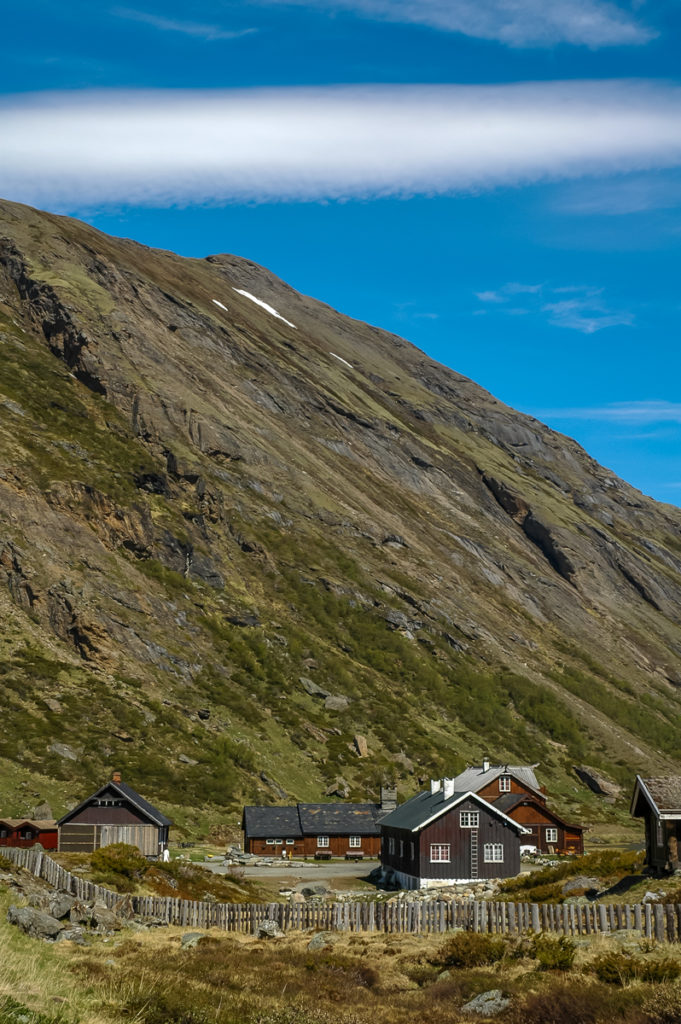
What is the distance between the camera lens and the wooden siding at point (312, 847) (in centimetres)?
8562

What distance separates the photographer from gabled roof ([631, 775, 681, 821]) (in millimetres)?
46750

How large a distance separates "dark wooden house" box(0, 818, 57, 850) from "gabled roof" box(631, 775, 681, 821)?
41202 millimetres

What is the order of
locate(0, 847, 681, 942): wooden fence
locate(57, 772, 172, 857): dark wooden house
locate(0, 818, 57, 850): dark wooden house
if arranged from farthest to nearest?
locate(57, 772, 172, 857): dark wooden house → locate(0, 818, 57, 850): dark wooden house → locate(0, 847, 681, 942): wooden fence

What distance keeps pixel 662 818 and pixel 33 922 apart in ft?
97.9

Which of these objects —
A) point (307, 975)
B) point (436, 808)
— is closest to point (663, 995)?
point (307, 975)

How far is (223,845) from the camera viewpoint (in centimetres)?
8712

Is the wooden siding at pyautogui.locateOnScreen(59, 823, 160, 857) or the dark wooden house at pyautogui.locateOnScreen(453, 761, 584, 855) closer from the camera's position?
the wooden siding at pyautogui.locateOnScreen(59, 823, 160, 857)

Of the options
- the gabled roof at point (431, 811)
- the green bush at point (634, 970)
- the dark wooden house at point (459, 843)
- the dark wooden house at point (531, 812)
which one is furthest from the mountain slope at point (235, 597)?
the green bush at point (634, 970)

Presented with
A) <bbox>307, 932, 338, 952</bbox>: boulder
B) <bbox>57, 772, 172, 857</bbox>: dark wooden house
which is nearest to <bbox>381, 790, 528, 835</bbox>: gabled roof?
Answer: <bbox>57, 772, 172, 857</bbox>: dark wooden house

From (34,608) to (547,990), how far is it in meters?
91.2

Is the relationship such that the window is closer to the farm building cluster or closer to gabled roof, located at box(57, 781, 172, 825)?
the farm building cluster

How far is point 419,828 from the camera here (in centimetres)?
6378

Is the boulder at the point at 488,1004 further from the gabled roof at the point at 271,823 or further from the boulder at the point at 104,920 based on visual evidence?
the gabled roof at the point at 271,823

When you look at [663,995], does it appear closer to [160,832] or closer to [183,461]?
[160,832]
